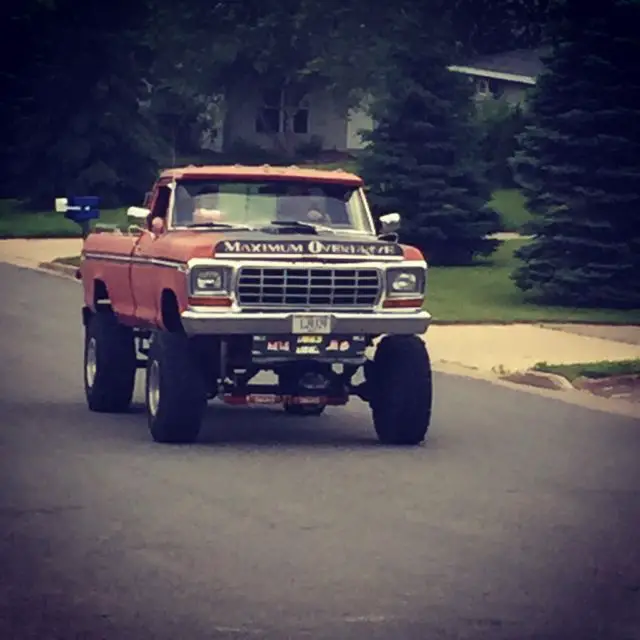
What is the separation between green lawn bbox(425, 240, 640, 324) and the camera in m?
29.6

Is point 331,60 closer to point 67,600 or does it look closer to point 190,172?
point 190,172

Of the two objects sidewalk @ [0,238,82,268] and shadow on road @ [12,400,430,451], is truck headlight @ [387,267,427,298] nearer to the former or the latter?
shadow on road @ [12,400,430,451]

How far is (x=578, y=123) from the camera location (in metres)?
34.2

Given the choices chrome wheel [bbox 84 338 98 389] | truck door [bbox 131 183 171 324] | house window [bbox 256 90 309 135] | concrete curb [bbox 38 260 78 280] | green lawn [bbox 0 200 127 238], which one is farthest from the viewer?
house window [bbox 256 90 309 135]

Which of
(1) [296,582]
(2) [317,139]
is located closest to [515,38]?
(2) [317,139]

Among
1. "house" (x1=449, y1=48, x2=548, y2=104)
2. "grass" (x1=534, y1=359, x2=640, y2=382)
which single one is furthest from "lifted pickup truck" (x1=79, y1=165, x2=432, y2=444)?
"house" (x1=449, y1=48, x2=548, y2=104)

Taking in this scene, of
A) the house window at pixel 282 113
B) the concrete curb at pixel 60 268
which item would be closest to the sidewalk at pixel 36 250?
the concrete curb at pixel 60 268

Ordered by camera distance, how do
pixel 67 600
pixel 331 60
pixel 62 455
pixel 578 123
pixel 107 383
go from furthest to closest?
pixel 331 60, pixel 578 123, pixel 107 383, pixel 62 455, pixel 67 600

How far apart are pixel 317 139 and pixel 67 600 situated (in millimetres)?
74664

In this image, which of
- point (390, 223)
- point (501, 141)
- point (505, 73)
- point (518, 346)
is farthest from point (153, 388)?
point (505, 73)

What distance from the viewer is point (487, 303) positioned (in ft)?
105

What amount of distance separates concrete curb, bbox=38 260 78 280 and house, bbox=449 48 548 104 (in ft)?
140

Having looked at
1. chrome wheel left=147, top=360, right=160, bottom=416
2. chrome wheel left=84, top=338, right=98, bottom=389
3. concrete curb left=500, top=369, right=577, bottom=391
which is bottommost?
concrete curb left=500, top=369, right=577, bottom=391

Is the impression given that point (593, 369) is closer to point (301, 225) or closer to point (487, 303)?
point (301, 225)
